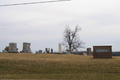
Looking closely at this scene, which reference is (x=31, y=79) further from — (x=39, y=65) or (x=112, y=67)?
(x=112, y=67)

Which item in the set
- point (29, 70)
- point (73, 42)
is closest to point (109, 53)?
point (29, 70)

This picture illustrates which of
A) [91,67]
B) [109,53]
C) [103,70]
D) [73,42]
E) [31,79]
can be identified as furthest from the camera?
[73,42]

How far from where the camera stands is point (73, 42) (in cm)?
5138

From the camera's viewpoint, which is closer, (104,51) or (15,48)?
(104,51)

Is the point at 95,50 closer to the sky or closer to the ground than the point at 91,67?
closer to the sky

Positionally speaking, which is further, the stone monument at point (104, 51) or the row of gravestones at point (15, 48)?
the row of gravestones at point (15, 48)

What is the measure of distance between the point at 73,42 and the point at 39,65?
3370 centimetres

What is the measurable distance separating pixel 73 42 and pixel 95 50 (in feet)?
87.0

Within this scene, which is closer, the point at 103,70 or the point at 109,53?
the point at 103,70

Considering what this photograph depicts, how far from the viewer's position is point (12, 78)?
1326 centimetres

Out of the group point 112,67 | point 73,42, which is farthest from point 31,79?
point 73,42

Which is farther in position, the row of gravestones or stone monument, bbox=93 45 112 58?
the row of gravestones

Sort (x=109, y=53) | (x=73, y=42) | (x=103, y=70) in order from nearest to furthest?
(x=103, y=70), (x=109, y=53), (x=73, y=42)

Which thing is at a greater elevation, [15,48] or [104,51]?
[15,48]
